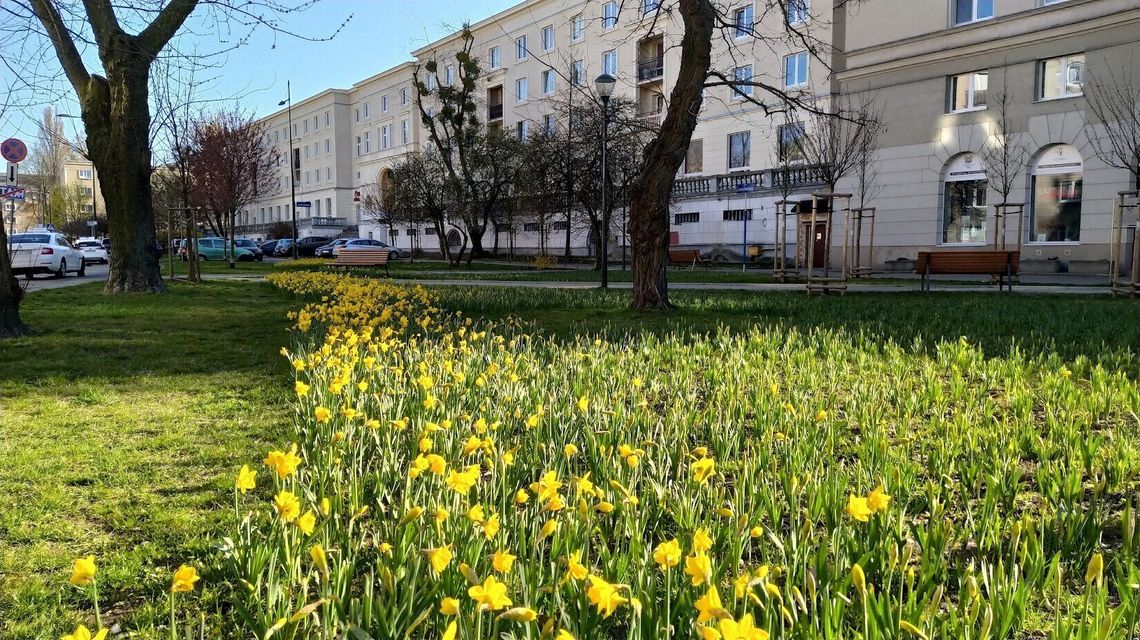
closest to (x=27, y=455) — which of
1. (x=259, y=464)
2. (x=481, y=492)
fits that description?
(x=259, y=464)

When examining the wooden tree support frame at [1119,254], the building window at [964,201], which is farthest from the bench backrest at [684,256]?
the wooden tree support frame at [1119,254]

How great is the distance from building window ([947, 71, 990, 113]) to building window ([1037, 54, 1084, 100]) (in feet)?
5.90

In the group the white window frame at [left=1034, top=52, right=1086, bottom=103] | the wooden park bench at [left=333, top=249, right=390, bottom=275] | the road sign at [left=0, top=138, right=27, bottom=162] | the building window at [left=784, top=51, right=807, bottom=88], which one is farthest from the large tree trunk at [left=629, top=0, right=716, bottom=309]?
the building window at [left=784, top=51, right=807, bottom=88]

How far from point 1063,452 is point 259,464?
13.1ft

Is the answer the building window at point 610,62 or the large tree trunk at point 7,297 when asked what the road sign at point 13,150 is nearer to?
the large tree trunk at point 7,297

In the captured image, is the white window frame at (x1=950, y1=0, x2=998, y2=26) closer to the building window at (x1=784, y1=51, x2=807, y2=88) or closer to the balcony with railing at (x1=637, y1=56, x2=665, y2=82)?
the building window at (x1=784, y1=51, x2=807, y2=88)

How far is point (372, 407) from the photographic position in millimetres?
4230

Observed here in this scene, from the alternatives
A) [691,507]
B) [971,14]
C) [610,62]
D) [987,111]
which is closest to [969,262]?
[987,111]

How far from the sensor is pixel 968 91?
2775 centimetres

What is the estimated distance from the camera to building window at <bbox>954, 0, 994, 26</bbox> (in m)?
→ 27.1

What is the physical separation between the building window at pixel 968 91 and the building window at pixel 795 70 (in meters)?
7.75

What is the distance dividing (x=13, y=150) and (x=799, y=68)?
30411mm

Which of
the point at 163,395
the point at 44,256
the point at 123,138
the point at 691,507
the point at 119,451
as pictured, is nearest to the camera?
the point at 691,507

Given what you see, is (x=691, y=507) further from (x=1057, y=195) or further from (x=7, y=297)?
(x=1057, y=195)
